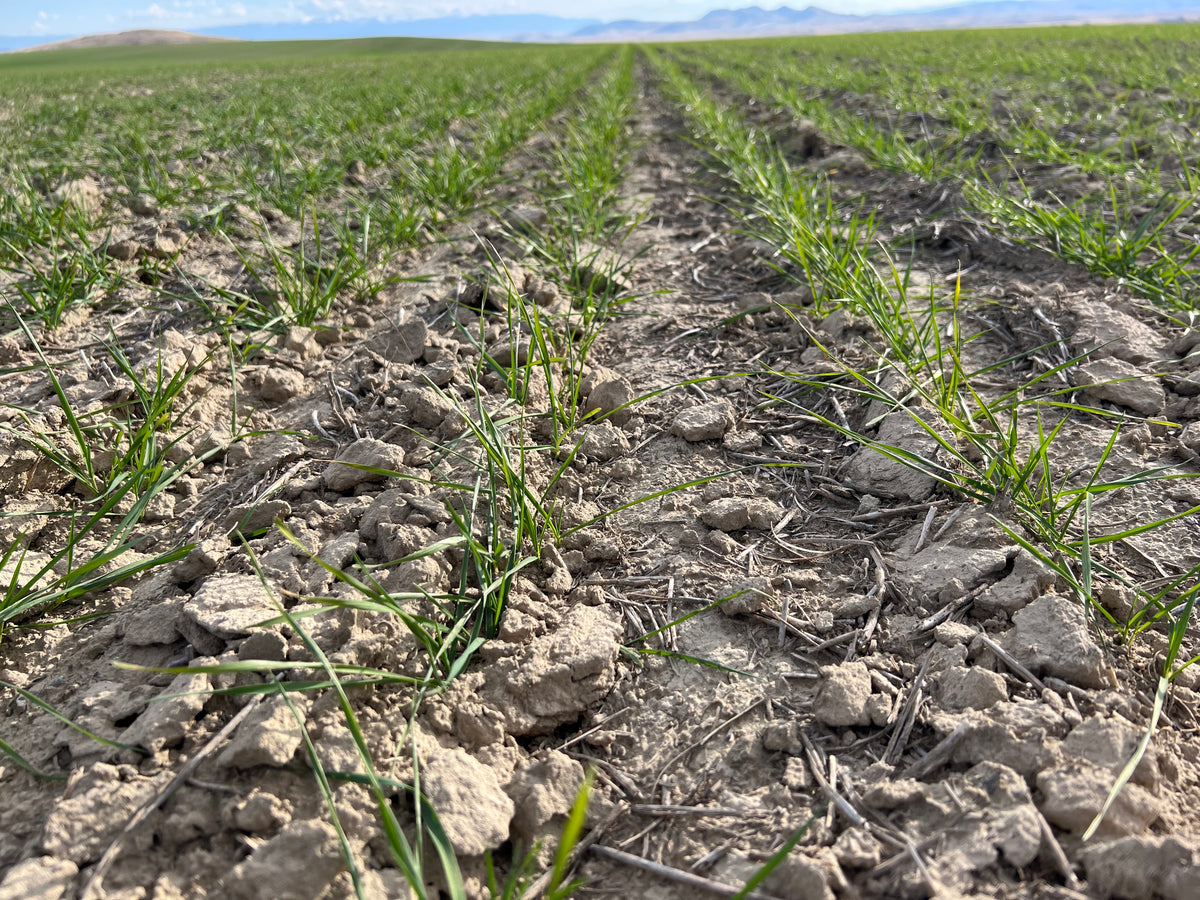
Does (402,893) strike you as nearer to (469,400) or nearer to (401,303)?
(469,400)

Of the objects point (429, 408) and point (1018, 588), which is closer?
point (1018, 588)

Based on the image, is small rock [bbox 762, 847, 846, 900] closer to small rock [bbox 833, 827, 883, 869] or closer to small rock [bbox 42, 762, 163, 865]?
small rock [bbox 833, 827, 883, 869]

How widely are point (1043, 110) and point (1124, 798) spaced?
624 centimetres

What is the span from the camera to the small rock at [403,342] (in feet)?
7.54

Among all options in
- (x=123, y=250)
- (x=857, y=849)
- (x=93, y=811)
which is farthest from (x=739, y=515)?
(x=123, y=250)

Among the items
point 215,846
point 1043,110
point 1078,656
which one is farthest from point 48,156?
point 1043,110

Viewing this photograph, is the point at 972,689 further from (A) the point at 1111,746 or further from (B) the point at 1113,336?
(B) the point at 1113,336

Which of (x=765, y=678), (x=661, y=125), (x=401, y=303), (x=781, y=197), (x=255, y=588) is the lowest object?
(x=765, y=678)

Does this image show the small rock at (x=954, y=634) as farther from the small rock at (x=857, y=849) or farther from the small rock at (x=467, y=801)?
the small rock at (x=467, y=801)

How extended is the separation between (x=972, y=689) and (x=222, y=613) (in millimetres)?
1276

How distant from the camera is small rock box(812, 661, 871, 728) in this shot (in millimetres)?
1137

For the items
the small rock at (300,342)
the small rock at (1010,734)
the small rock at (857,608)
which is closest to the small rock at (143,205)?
the small rock at (300,342)

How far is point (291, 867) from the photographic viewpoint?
888mm

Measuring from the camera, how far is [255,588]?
1335 millimetres
